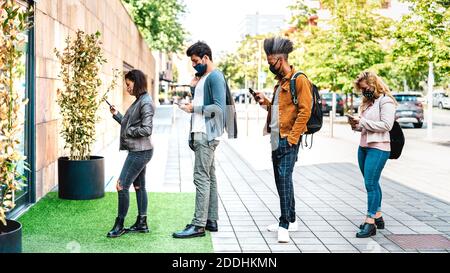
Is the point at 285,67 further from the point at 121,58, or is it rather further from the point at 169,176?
the point at 121,58

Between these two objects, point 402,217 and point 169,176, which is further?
point 169,176

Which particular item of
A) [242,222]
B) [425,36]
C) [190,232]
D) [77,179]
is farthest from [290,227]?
[425,36]

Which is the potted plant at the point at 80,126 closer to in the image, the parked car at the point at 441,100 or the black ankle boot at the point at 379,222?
the black ankle boot at the point at 379,222

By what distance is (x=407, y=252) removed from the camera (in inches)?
222

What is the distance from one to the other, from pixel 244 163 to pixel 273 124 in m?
6.99

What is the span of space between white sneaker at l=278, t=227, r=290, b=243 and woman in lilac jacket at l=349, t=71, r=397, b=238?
0.77 meters

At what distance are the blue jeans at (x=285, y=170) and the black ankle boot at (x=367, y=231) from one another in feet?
2.60

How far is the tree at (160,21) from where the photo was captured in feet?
112

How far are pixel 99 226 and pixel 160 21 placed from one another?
2982 centimetres

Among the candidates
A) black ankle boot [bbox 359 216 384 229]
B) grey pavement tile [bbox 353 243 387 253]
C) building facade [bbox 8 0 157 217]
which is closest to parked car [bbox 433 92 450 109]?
building facade [bbox 8 0 157 217]

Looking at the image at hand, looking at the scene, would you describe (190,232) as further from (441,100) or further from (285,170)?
(441,100)

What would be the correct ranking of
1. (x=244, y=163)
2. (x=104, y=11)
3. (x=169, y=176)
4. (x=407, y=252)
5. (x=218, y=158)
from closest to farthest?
(x=407, y=252)
(x=169, y=176)
(x=244, y=163)
(x=218, y=158)
(x=104, y=11)

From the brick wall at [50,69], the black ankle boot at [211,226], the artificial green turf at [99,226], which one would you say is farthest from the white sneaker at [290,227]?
the brick wall at [50,69]

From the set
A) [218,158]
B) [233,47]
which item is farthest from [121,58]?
[233,47]
